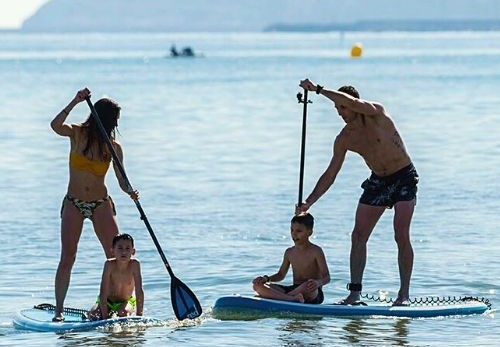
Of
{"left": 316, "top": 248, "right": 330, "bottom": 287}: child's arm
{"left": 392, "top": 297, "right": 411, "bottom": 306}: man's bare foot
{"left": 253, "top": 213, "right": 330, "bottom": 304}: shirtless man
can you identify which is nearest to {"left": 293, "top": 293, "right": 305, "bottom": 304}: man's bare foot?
{"left": 253, "top": 213, "right": 330, "bottom": 304}: shirtless man

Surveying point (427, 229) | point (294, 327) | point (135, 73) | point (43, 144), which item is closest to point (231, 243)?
point (427, 229)

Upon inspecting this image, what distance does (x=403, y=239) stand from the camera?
1212 cm

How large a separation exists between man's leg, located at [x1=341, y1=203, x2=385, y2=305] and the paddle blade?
1.22 metres

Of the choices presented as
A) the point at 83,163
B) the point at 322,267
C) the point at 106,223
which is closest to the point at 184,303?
the point at 106,223

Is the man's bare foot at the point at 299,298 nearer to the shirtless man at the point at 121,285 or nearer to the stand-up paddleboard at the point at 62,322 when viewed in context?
the stand-up paddleboard at the point at 62,322

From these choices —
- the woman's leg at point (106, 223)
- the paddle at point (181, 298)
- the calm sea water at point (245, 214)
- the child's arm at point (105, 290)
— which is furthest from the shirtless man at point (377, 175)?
the child's arm at point (105, 290)

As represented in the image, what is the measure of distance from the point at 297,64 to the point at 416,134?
54052 millimetres

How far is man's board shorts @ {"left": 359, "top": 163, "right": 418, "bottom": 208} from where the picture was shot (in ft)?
39.5

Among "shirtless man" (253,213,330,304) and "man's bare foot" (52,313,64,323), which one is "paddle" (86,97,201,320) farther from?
"man's bare foot" (52,313,64,323)

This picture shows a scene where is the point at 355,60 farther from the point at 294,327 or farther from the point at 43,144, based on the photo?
the point at 294,327

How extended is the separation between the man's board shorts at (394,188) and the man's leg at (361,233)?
0.25 ft

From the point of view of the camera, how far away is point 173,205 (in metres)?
20.2

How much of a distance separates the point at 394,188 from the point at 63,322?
2659mm

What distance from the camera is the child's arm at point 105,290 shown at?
11539 mm
